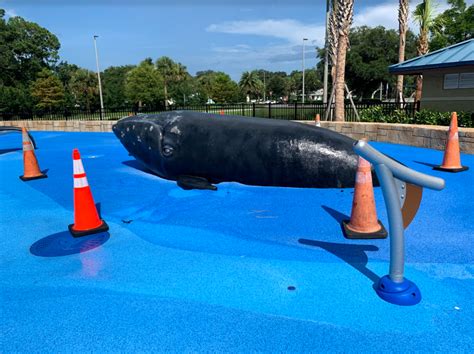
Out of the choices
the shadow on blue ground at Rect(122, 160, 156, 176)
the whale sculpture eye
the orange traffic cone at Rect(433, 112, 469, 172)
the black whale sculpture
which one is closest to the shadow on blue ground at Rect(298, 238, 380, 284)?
the black whale sculpture

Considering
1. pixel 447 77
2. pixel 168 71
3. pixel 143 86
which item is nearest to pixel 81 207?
pixel 447 77

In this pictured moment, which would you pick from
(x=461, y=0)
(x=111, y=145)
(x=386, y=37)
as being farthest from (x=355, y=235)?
(x=386, y=37)

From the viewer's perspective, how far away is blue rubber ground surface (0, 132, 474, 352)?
7.97 ft

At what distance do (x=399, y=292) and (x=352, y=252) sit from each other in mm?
886

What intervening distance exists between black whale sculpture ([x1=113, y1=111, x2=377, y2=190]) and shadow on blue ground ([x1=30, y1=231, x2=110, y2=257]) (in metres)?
2.43

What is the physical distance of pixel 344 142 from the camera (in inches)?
234

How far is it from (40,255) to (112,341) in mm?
1937

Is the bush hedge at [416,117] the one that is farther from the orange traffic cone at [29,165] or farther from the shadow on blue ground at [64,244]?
the orange traffic cone at [29,165]

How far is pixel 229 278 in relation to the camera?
3213 millimetres

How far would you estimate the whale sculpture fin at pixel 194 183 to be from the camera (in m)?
6.32

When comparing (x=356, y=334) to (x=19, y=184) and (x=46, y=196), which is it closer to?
(x=46, y=196)

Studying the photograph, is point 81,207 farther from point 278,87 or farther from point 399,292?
point 278,87

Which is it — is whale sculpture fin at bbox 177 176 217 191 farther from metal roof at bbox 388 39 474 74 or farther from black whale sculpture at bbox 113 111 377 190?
metal roof at bbox 388 39 474 74

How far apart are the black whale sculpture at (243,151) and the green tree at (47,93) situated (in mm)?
42847
